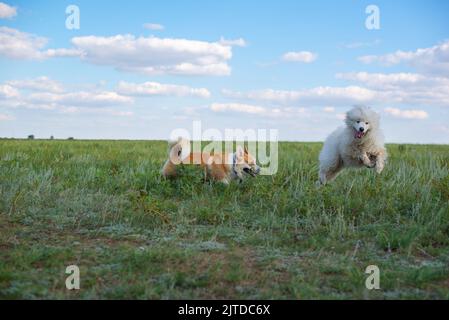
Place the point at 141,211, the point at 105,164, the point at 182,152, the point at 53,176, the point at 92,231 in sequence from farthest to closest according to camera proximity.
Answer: the point at 105,164 → the point at 53,176 → the point at 182,152 → the point at 141,211 → the point at 92,231

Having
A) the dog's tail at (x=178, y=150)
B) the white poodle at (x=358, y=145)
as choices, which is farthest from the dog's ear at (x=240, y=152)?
the white poodle at (x=358, y=145)

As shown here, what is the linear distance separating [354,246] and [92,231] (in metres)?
3.10

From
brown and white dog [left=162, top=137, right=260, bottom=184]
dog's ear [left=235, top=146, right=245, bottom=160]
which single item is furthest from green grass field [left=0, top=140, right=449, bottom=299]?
dog's ear [left=235, top=146, right=245, bottom=160]

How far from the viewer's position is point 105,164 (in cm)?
1237

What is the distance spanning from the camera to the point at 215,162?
9.64 m

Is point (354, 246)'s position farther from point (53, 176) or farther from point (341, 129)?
point (53, 176)

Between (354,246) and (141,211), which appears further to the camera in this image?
(141,211)

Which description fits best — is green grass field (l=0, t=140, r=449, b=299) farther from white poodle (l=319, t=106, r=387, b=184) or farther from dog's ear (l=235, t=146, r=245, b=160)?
white poodle (l=319, t=106, r=387, b=184)

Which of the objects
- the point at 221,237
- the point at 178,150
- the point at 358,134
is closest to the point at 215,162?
the point at 178,150

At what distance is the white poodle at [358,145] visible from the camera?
1029 cm

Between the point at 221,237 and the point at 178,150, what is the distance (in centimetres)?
377

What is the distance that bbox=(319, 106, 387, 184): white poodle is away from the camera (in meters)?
10.3
